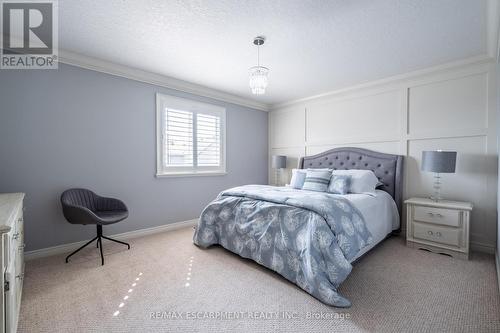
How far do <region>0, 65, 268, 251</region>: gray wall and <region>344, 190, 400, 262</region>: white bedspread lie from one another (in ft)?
8.67

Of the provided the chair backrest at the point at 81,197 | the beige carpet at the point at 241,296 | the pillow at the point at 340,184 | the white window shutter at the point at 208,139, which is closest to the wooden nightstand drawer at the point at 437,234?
the beige carpet at the point at 241,296

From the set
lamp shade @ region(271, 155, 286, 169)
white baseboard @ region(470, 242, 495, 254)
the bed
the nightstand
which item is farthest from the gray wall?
white baseboard @ region(470, 242, 495, 254)

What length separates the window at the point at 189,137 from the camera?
12.0ft

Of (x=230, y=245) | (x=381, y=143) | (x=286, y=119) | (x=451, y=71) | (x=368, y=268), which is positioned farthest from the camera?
(x=286, y=119)

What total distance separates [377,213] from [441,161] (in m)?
0.95

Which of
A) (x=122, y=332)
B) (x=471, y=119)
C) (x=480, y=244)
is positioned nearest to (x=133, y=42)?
(x=122, y=332)

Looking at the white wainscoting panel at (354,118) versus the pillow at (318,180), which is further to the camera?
the white wainscoting panel at (354,118)

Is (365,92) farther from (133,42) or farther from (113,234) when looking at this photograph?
(113,234)

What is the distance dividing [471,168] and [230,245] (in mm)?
3136

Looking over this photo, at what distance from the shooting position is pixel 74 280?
86.7 inches

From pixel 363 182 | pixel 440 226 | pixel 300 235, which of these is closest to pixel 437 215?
pixel 440 226

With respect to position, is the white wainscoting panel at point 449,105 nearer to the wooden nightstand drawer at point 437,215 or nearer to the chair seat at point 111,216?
the wooden nightstand drawer at point 437,215

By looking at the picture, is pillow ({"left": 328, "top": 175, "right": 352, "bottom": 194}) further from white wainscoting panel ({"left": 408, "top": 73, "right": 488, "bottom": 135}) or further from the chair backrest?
the chair backrest

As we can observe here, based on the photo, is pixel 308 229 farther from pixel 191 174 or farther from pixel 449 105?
pixel 449 105
